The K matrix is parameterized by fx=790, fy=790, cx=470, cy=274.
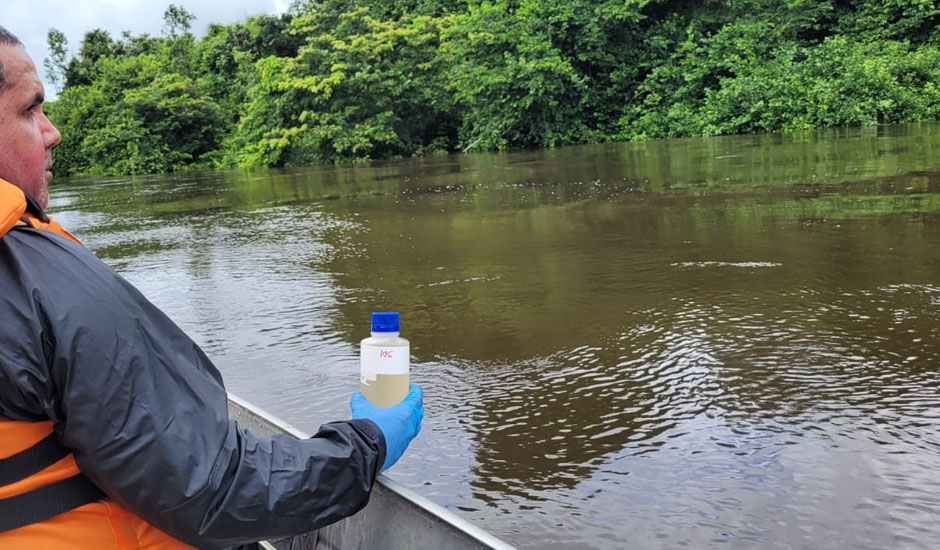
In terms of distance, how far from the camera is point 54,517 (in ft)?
4.55

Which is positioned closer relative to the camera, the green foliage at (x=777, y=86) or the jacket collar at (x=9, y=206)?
the jacket collar at (x=9, y=206)

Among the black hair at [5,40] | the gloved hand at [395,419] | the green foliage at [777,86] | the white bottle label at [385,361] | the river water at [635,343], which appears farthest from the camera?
the green foliage at [777,86]

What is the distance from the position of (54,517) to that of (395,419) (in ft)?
2.48

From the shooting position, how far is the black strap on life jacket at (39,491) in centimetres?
133

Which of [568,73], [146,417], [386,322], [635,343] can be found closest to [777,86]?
[568,73]

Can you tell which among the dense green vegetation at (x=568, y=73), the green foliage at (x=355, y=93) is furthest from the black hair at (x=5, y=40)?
the green foliage at (x=355, y=93)

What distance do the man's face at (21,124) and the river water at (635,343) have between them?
1997 mm

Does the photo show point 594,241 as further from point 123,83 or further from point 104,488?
point 123,83

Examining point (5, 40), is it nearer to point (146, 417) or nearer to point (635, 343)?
point (146, 417)

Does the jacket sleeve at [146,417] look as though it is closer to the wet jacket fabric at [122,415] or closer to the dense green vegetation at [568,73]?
the wet jacket fabric at [122,415]

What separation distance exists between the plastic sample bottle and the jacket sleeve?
1.69ft

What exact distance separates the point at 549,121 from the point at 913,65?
11.2m

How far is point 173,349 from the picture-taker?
1.44 metres

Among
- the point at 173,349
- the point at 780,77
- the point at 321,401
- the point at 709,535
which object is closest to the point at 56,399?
the point at 173,349
